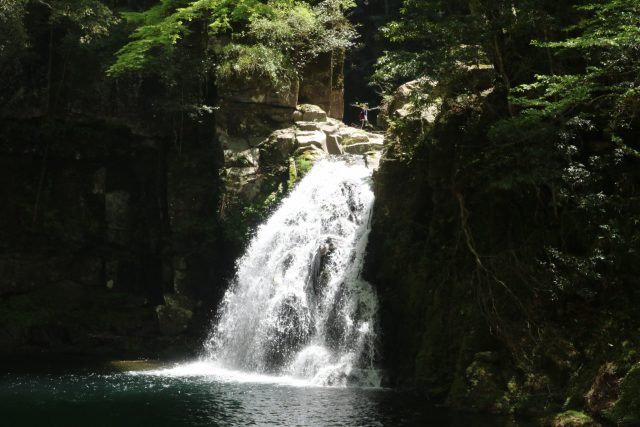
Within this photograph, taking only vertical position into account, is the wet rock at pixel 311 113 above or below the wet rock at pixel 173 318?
above

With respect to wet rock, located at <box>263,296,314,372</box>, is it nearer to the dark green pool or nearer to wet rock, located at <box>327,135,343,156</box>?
the dark green pool

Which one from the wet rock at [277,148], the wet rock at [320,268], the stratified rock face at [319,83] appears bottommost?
the wet rock at [320,268]

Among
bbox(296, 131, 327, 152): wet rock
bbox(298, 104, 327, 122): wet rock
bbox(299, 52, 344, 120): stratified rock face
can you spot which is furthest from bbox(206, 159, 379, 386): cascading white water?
bbox(299, 52, 344, 120): stratified rock face

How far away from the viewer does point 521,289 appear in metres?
12.2

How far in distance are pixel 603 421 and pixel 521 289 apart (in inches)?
129

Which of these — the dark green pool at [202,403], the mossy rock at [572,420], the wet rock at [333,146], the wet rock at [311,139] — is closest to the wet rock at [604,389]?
the mossy rock at [572,420]

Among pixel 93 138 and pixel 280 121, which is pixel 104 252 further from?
pixel 280 121

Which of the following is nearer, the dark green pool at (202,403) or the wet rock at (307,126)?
the dark green pool at (202,403)

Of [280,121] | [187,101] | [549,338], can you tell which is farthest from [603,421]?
[187,101]

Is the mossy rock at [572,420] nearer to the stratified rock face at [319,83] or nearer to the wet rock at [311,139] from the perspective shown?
the wet rock at [311,139]

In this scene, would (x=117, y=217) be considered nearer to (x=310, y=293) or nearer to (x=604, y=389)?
(x=310, y=293)

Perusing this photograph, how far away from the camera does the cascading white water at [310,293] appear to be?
16.0 m

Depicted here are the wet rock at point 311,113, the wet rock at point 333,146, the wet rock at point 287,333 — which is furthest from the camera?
the wet rock at point 311,113

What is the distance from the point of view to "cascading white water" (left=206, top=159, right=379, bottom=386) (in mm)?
15953
